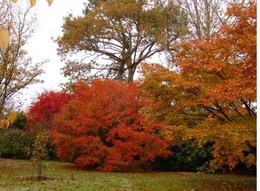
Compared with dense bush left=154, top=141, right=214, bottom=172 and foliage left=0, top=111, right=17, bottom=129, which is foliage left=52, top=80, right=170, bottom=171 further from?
foliage left=0, top=111, right=17, bottom=129

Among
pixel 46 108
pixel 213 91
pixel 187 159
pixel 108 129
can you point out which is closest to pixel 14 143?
pixel 46 108

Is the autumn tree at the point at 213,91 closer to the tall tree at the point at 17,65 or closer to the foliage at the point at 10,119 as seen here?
the foliage at the point at 10,119

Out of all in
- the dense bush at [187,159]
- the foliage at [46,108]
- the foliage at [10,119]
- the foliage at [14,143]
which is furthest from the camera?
the foliage at [46,108]

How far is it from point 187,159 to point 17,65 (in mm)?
9382

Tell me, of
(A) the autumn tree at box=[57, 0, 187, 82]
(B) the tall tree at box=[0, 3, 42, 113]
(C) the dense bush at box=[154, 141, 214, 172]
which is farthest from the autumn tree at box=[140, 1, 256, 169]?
(A) the autumn tree at box=[57, 0, 187, 82]

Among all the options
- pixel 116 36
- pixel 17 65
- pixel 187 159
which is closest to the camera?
pixel 187 159

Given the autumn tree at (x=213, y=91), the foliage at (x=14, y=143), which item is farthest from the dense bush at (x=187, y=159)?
the foliage at (x=14, y=143)

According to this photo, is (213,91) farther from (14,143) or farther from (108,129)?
(14,143)

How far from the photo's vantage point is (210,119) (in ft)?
34.3

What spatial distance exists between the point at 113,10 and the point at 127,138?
12105 millimetres

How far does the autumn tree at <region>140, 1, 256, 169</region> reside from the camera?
877 cm

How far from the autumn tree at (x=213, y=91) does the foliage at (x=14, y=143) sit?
37.8 feet

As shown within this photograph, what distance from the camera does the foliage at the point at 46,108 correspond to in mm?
21438

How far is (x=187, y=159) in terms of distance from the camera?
56.9ft
